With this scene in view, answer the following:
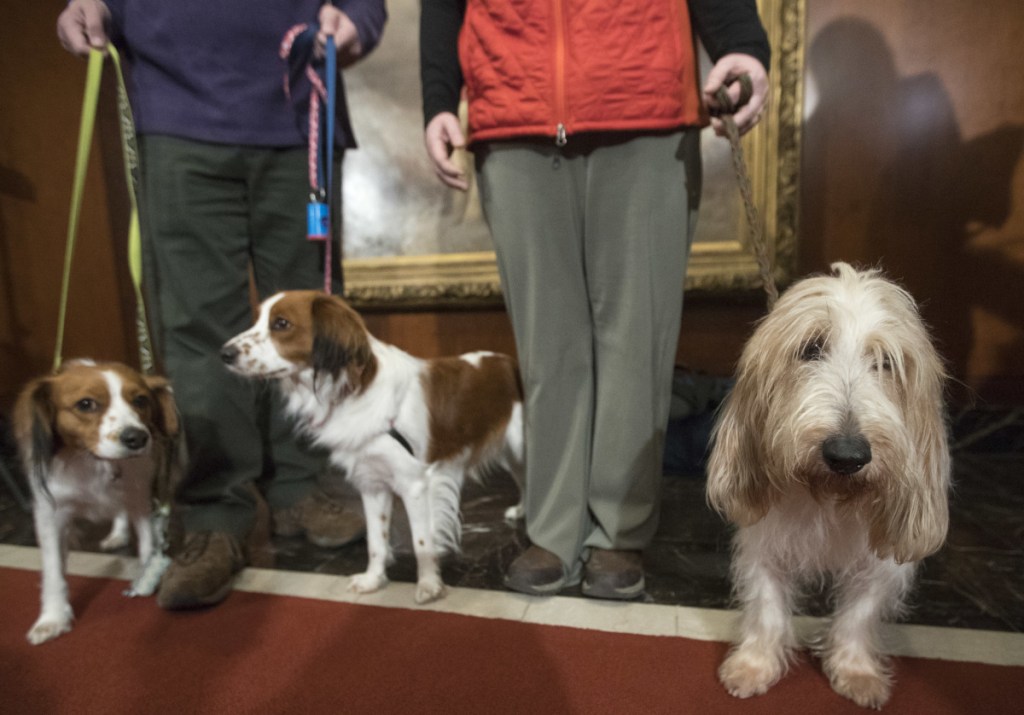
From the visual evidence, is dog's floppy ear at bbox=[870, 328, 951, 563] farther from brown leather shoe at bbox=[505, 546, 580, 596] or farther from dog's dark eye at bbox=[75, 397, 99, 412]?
dog's dark eye at bbox=[75, 397, 99, 412]

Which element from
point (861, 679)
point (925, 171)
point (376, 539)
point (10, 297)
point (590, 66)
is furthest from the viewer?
point (10, 297)

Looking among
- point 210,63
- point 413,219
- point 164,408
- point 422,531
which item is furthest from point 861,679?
point 413,219

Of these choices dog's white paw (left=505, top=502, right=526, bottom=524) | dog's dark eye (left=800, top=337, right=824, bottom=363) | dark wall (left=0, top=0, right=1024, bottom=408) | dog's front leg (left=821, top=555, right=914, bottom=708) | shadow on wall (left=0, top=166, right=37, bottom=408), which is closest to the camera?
dog's dark eye (left=800, top=337, right=824, bottom=363)

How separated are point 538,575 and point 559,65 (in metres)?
1.29

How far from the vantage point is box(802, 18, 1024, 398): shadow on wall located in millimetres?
2783

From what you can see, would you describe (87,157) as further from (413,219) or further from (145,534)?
(413,219)

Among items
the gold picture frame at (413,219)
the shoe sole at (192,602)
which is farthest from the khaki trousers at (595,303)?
the gold picture frame at (413,219)

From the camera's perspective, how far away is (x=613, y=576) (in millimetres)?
1609

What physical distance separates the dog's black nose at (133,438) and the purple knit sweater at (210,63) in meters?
0.80

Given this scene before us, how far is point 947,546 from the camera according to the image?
1895 millimetres

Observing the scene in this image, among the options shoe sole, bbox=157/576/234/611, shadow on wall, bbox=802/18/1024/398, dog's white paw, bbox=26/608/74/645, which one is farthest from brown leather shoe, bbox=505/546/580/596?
shadow on wall, bbox=802/18/1024/398

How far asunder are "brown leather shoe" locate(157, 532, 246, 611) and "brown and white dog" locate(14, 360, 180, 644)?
239 millimetres

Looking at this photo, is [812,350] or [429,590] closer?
[812,350]

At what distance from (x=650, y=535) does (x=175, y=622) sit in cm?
126
